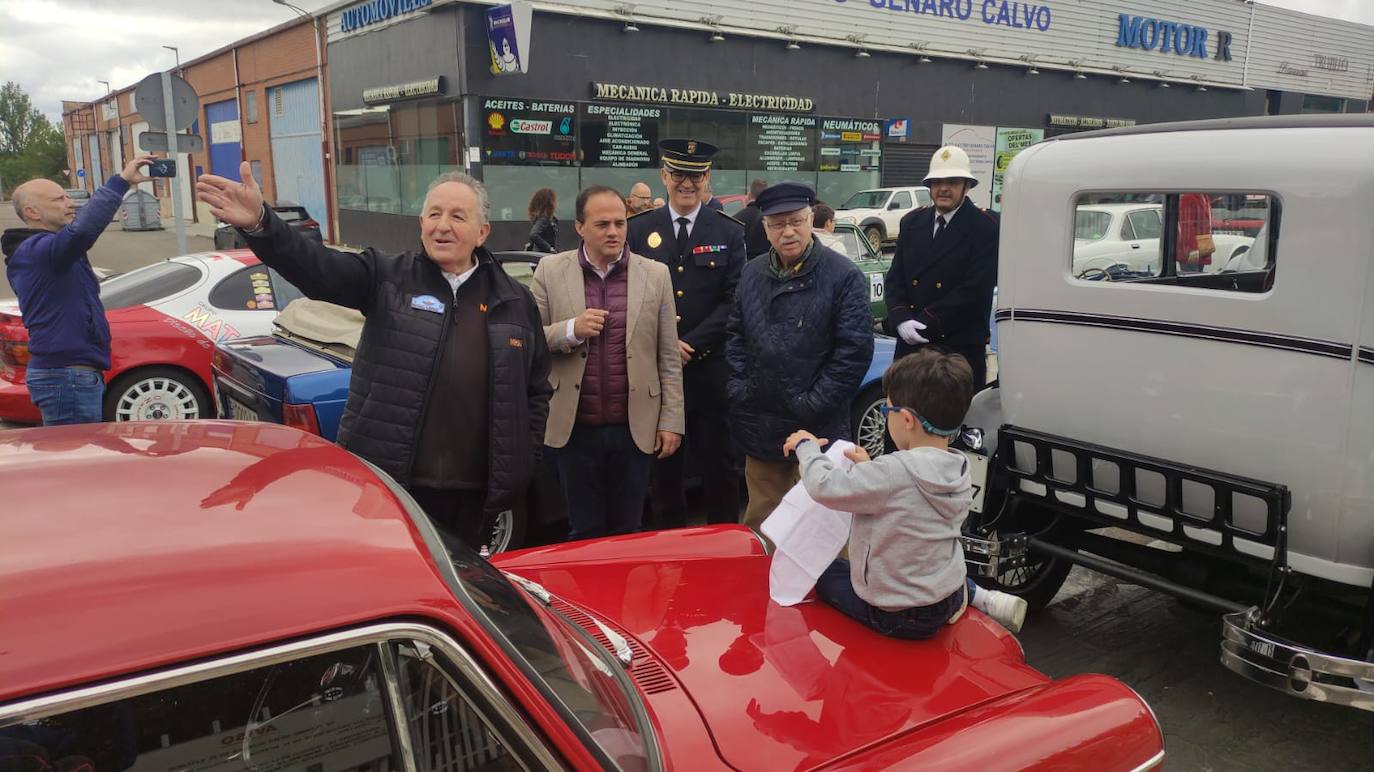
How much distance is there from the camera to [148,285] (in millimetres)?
6922

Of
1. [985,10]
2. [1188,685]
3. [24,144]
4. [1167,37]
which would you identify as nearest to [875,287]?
[1188,685]

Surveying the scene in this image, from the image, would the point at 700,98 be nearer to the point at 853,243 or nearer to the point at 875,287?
the point at 853,243

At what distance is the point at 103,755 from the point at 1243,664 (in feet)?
10.3

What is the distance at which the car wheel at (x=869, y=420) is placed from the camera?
20.0 feet

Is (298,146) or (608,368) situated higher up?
(298,146)

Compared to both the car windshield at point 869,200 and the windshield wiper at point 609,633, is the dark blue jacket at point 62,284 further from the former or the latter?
the car windshield at point 869,200

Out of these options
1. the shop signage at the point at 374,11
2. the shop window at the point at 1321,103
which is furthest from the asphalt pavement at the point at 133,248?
the shop window at the point at 1321,103

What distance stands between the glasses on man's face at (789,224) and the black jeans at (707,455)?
852 mm

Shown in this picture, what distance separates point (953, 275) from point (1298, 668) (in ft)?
9.30

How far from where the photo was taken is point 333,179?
24172 millimetres

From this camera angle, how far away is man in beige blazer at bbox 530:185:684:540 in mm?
3840

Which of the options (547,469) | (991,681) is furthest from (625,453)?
(991,681)

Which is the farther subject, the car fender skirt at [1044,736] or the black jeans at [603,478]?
the black jeans at [603,478]

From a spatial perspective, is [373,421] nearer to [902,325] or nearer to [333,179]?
[902,325]
